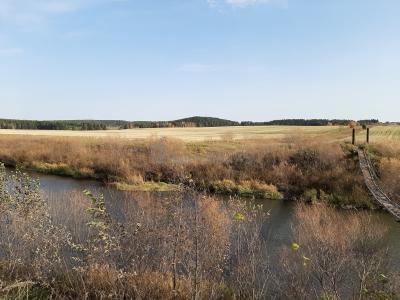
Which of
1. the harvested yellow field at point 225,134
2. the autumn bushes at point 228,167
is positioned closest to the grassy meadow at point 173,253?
the autumn bushes at point 228,167

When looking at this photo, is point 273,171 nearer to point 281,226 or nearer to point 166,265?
point 281,226

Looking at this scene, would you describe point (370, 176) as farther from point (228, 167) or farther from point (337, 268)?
point (337, 268)

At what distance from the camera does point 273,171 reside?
35094mm

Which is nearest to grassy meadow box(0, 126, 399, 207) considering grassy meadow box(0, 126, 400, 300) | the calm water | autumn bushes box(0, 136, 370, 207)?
autumn bushes box(0, 136, 370, 207)

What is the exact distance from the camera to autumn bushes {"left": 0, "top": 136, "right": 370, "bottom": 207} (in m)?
32.3

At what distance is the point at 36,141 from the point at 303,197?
38.5m

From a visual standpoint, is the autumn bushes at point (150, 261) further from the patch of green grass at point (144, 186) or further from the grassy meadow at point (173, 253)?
the patch of green grass at point (144, 186)

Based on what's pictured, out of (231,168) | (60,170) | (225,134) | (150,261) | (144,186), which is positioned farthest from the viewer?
(225,134)

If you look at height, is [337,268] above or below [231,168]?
above

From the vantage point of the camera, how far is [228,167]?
37188 millimetres

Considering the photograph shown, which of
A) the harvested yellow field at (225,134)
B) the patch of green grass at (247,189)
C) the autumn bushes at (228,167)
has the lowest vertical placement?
the patch of green grass at (247,189)

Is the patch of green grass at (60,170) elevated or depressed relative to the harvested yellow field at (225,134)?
depressed

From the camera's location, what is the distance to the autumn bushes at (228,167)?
32.3 m

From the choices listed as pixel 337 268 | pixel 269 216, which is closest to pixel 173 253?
pixel 337 268
